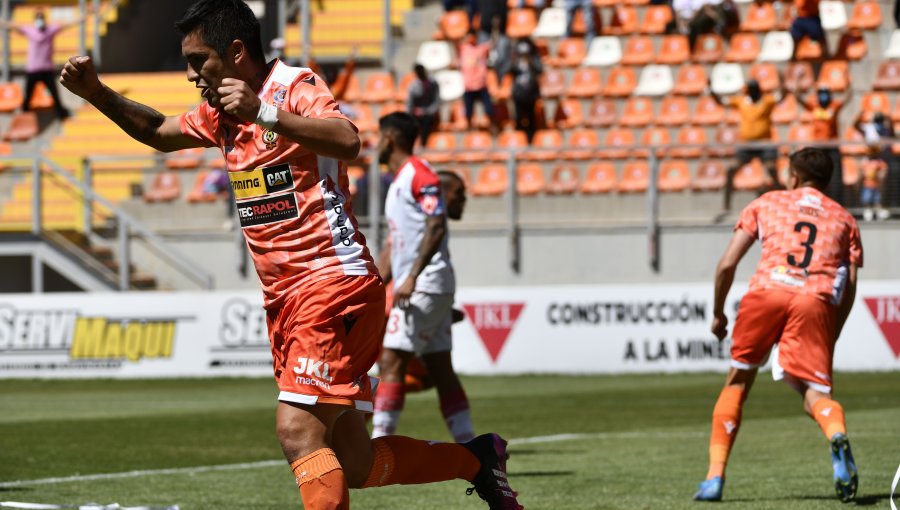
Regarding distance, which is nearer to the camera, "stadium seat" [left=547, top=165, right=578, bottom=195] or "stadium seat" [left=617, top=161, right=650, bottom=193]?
"stadium seat" [left=617, top=161, right=650, bottom=193]

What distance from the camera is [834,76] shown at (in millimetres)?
25750

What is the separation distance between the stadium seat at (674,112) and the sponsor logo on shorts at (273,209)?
20743mm

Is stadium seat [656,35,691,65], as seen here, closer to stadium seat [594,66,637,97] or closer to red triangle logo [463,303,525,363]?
stadium seat [594,66,637,97]

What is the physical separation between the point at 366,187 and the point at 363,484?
16.9m

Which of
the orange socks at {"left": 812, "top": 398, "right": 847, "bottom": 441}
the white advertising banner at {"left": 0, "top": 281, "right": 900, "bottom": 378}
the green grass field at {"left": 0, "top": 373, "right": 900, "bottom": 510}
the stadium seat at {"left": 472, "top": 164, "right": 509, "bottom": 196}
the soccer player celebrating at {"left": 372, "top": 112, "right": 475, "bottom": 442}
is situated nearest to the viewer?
the orange socks at {"left": 812, "top": 398, "right": 847, "bottom": 441}

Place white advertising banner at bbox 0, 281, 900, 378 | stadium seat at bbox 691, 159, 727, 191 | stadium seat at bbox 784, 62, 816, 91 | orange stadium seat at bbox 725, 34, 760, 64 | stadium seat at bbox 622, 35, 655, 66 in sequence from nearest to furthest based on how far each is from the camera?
white advertising banner at bbox 0, 281, 900, 378
stadium seat at bbox 691, 159, 727, 191
stadium seat at bbox 784, 62, 816, 91
orange stadium seat at bbox 725, 34, 760, 64
stadium seat at bbox 622, 35, 655, 66

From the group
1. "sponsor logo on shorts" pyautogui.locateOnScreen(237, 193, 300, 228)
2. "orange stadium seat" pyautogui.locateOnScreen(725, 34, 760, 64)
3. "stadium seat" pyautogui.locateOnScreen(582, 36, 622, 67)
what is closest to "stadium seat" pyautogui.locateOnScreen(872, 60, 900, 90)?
"orange stadium seat" pyautogui.locateOnScreen(725, 34, 760, 64)

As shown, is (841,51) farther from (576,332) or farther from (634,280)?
(576,332)

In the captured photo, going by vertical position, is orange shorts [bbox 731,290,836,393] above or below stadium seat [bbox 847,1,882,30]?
below

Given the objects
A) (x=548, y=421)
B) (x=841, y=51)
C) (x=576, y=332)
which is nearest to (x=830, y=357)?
(x=548, y=421)

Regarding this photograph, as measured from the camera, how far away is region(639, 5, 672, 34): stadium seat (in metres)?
28.0

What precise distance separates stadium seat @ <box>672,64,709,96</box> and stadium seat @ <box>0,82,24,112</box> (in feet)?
42.2

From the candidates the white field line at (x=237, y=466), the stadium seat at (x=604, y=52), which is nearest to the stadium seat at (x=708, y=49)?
the stadium seat at (x=604, y=52)

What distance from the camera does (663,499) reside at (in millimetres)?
8586
